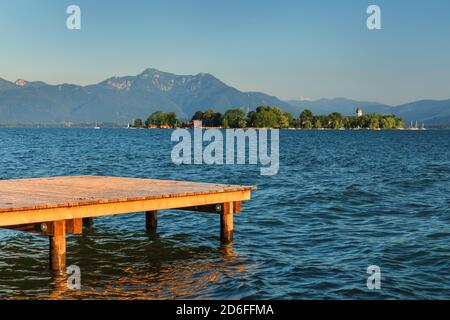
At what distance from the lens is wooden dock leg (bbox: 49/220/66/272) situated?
565 inches

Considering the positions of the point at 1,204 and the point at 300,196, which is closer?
the point at 1,204

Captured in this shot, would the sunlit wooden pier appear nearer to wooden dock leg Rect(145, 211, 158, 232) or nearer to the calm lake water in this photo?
wooden dock leg Rect(145, 211, 158, 232)

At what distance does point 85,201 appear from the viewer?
1445cm

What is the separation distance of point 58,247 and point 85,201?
1.34m

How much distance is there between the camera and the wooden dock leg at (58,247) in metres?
14.4

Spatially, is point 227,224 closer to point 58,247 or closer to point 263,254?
point 263,254

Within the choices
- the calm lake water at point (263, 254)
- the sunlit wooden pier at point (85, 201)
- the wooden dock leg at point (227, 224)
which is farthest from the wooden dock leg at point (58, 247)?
the wooden dock leg at point (227, 224)

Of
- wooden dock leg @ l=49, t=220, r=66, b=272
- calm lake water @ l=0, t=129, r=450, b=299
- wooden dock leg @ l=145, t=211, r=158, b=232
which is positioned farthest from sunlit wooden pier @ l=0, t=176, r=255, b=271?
calm lake water @ l=0, t=129, r=450, b=299

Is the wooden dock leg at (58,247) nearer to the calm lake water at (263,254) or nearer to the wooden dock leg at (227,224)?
the calm lake water at (263,254)

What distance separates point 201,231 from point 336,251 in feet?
17.8

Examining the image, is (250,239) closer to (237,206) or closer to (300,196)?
(237,206)

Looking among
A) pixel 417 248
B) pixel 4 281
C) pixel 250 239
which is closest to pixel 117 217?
pixel 250 239

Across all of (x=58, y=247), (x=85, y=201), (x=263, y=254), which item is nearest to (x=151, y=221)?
(x=263, y=254)
